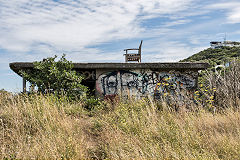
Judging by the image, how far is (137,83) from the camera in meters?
9.61

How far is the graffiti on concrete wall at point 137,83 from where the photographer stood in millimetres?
9570

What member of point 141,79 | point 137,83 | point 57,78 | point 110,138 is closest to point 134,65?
point 141,79

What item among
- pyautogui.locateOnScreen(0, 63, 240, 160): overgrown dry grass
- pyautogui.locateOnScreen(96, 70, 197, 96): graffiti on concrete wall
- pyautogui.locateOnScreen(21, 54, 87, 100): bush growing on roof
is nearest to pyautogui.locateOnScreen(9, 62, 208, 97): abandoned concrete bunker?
pyautogui.locateOnScreen(96, 70, 197, 96): graffiti on concrete wall

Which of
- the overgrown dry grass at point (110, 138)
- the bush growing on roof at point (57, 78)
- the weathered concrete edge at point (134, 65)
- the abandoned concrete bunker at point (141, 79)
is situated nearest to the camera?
the overgrown dry grass at point (110, 138)

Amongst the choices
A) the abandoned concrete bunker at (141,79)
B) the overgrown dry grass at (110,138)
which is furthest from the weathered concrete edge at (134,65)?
the overgrown dry grass at (110,138)

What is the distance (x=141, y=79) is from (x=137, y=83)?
0.79 ft

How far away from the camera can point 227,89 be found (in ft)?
30.0

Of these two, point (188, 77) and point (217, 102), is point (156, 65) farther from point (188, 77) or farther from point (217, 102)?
point (217, 102)

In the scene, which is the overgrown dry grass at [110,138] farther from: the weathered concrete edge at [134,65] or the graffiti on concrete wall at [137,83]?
the weathered concrete edge at [134,65]

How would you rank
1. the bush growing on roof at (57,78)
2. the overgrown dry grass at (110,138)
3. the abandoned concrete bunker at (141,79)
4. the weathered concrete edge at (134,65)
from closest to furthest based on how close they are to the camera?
the overgrown dry grass at (110,138) → the bush growing on roof at (57,78) → the weathered concrete edge at (134,65) → the abandoned concrete bunker at (141,79)

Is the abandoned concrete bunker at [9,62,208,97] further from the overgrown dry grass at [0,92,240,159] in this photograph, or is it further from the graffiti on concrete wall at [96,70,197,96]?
the overgrown dry grass at [0,92,240,159]

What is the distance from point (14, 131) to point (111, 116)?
2861 mm

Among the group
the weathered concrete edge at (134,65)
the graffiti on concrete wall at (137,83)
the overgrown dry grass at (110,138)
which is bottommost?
the overgrown dry grass at (110,138)

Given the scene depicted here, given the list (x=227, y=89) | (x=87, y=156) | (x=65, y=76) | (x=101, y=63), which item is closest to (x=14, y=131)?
(x=87, y=156)
